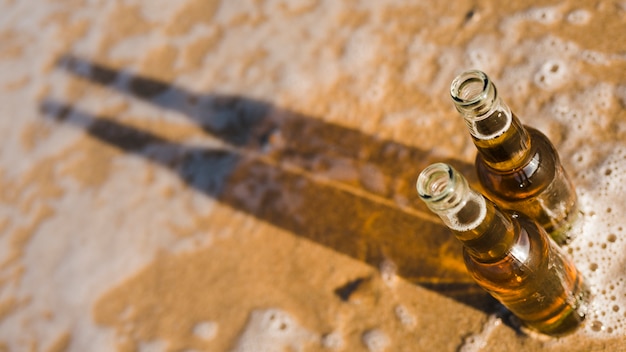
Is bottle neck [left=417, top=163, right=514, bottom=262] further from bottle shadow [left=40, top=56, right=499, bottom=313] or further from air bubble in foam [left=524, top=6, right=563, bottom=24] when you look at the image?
air bubble in foam [left=524, top=6, right=563, bottom=24]

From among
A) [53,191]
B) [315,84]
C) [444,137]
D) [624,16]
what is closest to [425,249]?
[444,137]

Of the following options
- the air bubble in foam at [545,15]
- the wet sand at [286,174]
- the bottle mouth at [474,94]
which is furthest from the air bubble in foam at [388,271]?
the air bubble in foam at [545,15]

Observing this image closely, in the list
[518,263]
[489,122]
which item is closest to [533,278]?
[518,263]

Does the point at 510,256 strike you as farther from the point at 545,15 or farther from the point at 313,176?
the point at 545,15

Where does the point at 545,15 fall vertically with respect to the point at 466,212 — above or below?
below

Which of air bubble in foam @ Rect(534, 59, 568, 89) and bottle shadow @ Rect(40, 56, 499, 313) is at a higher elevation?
air bubble in foam @ Rect(534, 59, 568, 89)

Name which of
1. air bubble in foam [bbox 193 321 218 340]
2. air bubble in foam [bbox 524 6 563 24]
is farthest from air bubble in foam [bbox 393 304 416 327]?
air bubble in foam [bbox 524 6 563 24]
